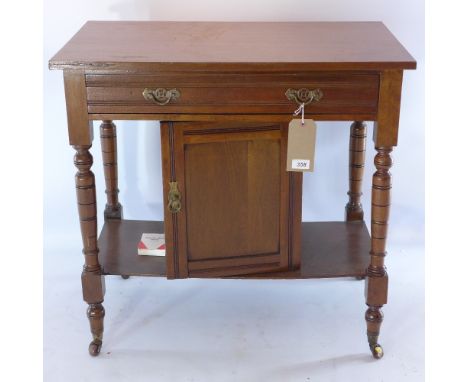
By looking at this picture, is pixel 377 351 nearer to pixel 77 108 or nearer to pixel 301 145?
pixel 301 145

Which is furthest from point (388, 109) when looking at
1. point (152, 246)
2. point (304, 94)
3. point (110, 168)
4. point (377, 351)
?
point (110, 168)

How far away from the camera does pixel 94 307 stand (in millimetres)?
2447

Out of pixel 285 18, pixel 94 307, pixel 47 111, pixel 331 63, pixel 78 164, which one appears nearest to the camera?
pixel 331 63

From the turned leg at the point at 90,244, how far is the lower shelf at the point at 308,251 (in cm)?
6

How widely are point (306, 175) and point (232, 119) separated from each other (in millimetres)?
942

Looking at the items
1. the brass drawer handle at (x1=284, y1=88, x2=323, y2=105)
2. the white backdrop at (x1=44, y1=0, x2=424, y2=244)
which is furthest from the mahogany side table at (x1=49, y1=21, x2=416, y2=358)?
the white backdrop at (x1=44, y1=0, x2=424, y2=244)

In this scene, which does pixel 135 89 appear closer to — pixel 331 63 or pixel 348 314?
pixel 331 63

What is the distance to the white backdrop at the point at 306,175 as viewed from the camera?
9.21ft

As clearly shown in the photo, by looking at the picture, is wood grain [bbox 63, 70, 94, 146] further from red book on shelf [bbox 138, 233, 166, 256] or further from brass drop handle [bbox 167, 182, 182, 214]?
red book on shelf [bbox 138, 233, 166, 256]

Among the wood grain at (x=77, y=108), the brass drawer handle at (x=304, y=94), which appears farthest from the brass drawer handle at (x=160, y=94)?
the brass drawer handle at (x=304, y=94)

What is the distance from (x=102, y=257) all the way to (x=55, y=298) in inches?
12.9

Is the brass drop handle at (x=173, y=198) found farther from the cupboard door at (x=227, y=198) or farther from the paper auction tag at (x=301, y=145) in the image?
the paper auction tag at (x=301, y=145)

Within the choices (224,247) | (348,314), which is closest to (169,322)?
(224,247)

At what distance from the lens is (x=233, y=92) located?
2148mm
